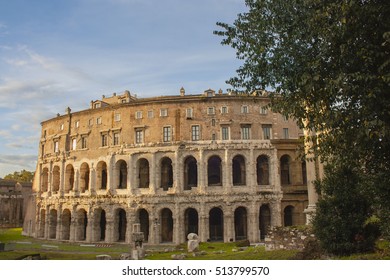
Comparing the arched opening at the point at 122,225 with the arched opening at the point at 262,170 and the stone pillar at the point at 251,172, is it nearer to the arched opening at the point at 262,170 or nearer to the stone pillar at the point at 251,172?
the stone pillar at the point at 251,172

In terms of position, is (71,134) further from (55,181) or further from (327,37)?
(327,37)

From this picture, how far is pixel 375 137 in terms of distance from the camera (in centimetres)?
932

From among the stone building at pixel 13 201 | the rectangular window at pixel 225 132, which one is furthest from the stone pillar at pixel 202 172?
the stone building at pixel 13 201

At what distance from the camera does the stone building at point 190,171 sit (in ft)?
101

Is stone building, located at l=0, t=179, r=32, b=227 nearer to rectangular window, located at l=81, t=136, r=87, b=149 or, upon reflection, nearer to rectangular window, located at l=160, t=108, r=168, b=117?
rectangular window, located at l=81, t=136, r=87, b=149

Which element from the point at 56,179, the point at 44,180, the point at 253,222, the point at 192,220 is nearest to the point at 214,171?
the point at 192,220

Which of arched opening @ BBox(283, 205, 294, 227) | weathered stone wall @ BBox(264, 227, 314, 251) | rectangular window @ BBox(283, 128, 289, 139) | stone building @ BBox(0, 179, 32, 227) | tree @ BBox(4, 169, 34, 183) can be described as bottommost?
weathered stone wall @ BBox(264, 227, 314, 251)

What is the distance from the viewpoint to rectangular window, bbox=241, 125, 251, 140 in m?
31.8

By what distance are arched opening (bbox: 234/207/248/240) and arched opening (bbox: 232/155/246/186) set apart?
240 cm

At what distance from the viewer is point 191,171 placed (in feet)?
112

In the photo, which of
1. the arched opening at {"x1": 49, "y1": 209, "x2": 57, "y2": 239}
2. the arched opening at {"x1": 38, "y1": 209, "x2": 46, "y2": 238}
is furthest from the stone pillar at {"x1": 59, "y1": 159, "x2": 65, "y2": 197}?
the arched opening at {"x1": 38, "y1": 209, "x2": 46, "y2": 238}

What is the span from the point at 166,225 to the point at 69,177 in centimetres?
1209
